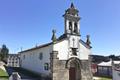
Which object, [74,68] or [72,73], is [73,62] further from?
[72,73]

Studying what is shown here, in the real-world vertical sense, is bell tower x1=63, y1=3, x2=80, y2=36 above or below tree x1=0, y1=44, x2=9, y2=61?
above

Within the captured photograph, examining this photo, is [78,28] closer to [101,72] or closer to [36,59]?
Result: [36,59]

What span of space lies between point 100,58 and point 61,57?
136 ft

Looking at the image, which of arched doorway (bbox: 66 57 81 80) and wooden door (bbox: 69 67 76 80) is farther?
wooden door (bbox: 69 67 76 80)

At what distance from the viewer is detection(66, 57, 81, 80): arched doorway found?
2784cm

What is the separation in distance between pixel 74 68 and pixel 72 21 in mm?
6931

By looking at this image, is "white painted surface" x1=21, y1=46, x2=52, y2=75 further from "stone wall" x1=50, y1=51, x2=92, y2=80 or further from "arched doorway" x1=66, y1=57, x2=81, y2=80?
"arched doorway" x1=66, y1=57, x2=81, y2=80

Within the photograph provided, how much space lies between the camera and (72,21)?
28656 millimetres

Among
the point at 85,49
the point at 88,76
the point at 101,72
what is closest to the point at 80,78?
the point at 88,76

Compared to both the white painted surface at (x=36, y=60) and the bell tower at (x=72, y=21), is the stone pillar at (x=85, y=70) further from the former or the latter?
the white painted surface at (x=36, y=60)

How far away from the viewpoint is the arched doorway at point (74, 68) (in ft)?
91.4

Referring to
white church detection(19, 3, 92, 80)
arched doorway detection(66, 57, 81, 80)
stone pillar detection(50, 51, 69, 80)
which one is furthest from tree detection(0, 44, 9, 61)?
stone pillar detection(50, 51, 69, 80)

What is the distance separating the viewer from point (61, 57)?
27016 mm

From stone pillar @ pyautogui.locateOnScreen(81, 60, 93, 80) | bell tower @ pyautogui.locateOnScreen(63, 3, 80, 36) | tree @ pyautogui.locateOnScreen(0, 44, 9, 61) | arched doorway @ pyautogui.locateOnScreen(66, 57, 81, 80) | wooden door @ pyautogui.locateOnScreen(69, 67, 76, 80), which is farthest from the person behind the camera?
tree @ pyautogui.locateOnScreen(0, 44, 9, 61)
